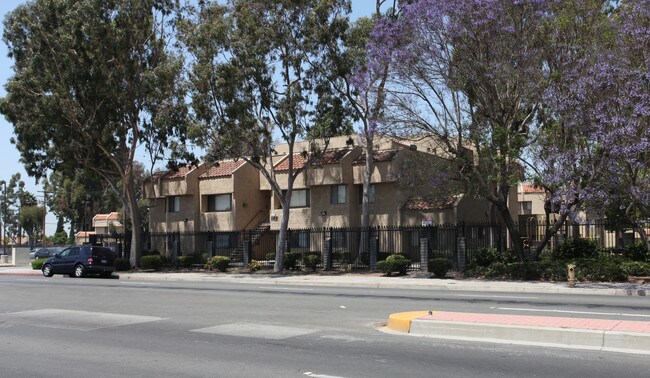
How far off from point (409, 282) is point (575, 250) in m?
8.76

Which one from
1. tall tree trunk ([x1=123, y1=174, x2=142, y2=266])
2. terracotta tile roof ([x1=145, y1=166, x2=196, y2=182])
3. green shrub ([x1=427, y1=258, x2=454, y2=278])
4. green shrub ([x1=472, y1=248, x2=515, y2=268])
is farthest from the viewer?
terracotta tile roof ([x1=145, y1=166, x2=196, y2=182])

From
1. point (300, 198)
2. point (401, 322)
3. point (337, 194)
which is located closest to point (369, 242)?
point (337, 194)

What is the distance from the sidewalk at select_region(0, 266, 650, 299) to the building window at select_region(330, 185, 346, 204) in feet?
27.0

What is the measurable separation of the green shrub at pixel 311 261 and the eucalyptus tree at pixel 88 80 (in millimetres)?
9673

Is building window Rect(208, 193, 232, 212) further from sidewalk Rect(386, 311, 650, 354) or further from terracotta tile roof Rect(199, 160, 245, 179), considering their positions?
sidewalk Rect(386, 311, 650, 354)

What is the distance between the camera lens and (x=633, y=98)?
2056cm

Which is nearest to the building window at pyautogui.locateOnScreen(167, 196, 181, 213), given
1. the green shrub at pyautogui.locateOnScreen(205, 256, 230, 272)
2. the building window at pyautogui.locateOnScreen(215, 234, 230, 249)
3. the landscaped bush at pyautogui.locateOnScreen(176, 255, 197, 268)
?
the building window at pyautogui.locateOnScreen(215, 234, 230, 249)

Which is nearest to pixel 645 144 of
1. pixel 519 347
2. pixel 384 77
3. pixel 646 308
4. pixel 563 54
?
pixel 563 54

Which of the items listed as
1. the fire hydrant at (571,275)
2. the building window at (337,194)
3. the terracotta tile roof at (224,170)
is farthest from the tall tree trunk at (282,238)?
the fire hydrant at (571,275)

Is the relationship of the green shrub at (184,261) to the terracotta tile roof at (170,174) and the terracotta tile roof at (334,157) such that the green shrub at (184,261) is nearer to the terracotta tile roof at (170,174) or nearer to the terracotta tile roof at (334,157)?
the terracotta tile roof at (170,174)

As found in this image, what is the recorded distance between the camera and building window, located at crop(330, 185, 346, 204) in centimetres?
3809

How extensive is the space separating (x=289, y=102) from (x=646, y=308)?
59.7ft

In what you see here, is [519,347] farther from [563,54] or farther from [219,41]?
[219,41]

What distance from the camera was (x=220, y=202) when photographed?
142 ft
